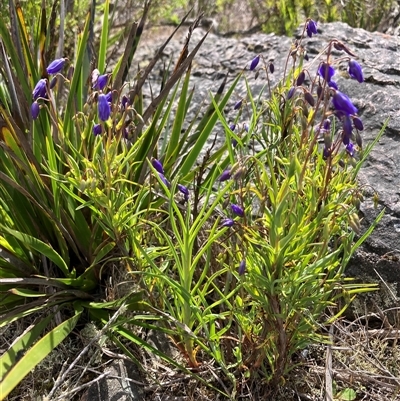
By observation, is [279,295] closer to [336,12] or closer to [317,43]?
[317,43]

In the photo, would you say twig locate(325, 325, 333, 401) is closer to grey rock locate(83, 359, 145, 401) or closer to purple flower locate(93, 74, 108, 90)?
grey rock locate(83, 359, 145, 401)

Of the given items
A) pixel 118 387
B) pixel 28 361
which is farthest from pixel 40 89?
pixel 118 387

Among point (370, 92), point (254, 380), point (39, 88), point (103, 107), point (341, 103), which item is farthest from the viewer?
point (370, 92)

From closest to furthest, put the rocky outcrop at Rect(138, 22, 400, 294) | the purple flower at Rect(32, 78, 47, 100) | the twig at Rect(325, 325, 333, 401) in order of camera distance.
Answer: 1. the purple flower at Rect(32, 78, 47, 100)
2. the twig at Rect(325, 325, 333, 401)
3. the rocky outcrop at Rect(138, 22, 400, 294)

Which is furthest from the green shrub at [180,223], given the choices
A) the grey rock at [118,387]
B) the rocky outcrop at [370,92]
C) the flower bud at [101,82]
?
the rocky outcrop at [370,92]

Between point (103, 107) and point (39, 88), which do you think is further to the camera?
point (39, 88)

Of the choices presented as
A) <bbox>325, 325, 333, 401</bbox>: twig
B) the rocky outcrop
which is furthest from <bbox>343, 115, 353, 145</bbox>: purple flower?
<bbox>325, 325, 333, 401</bbox>: twig

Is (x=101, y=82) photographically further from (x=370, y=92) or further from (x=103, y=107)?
(x=370, y=92)

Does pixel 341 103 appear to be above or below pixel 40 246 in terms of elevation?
above

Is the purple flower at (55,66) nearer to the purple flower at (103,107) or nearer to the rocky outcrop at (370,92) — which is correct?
the purple flower at (103,107)

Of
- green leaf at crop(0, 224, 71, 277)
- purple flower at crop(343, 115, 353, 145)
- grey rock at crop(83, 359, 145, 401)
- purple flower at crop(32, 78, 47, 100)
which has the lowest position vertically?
grey rock at crop(83, 359, 145, 401)

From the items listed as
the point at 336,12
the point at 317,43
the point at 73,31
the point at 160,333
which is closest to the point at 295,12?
the point at 336,12
